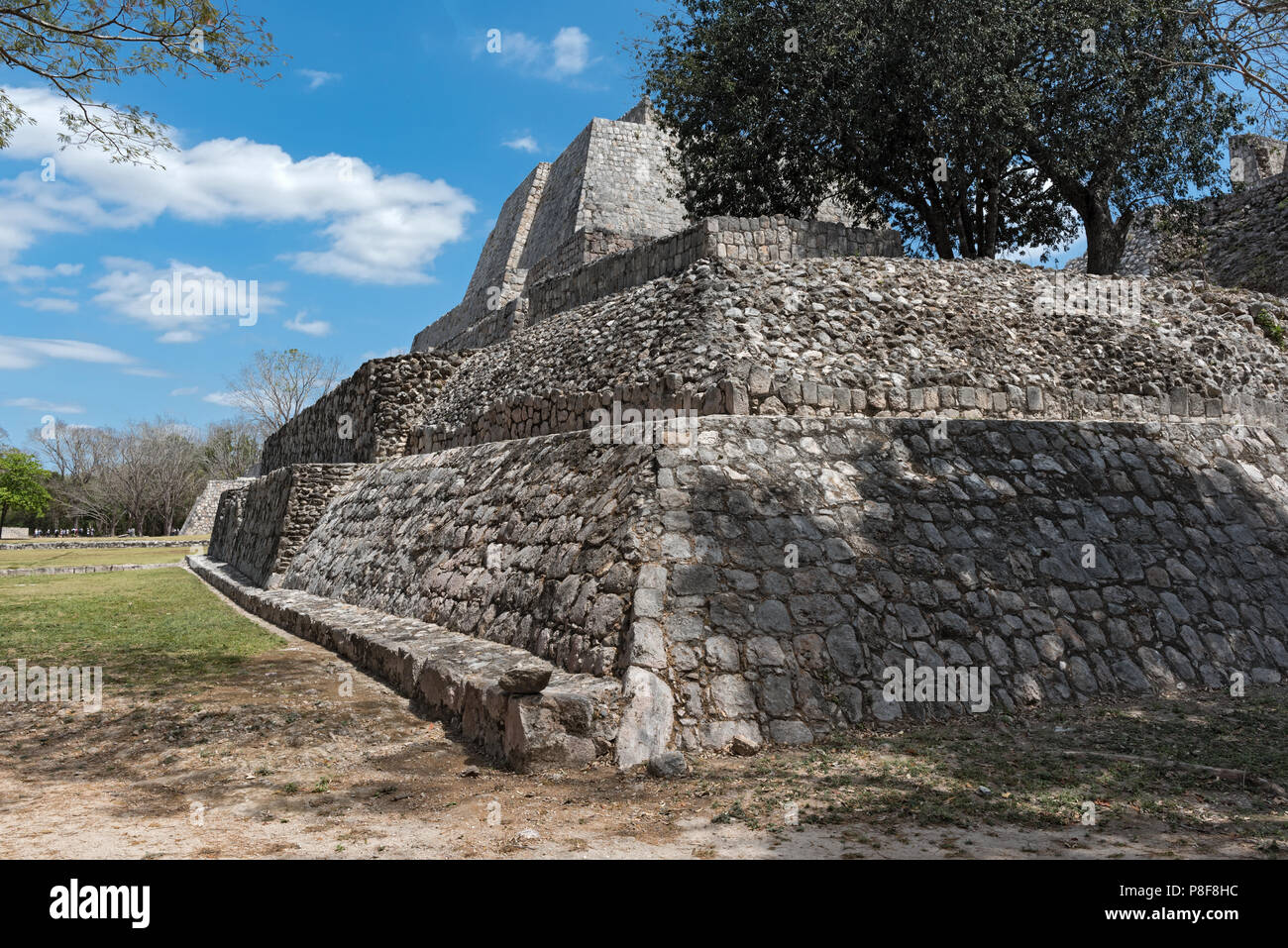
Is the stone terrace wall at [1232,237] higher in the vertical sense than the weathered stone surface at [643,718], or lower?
higher

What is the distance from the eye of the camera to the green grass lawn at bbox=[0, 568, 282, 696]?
29.1 ft

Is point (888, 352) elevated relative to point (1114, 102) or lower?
lower

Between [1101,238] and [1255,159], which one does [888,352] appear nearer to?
[1101,238]

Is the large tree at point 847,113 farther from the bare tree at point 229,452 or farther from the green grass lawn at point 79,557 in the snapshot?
the bare tree at point 229,452

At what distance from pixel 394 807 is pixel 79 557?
114ft

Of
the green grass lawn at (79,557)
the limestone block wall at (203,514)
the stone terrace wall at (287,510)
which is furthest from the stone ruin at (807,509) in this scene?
the limestone block wall at (203,514)

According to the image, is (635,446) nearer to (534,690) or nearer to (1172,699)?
(534,690)

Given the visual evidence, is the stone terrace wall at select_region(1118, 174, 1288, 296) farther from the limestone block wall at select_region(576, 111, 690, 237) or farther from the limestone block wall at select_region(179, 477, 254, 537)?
the limestone block wall at select_region(179, 477, 254, 537)

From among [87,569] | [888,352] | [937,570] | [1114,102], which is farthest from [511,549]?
[87,569]

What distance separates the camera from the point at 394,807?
485cm

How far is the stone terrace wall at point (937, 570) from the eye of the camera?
619 centimetres

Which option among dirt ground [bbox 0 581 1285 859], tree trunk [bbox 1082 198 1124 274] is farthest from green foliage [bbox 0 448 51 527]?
tree trunk [bbox 1082 198 1124 274]

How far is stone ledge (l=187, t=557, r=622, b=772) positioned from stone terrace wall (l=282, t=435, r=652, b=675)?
0.27 metres

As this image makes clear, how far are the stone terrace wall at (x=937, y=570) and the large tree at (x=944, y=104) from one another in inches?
346
